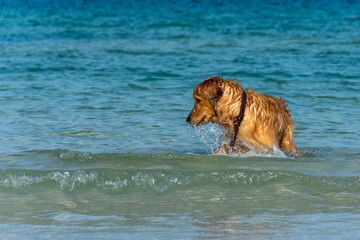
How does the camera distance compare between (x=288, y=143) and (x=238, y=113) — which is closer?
(x=238, y=113)

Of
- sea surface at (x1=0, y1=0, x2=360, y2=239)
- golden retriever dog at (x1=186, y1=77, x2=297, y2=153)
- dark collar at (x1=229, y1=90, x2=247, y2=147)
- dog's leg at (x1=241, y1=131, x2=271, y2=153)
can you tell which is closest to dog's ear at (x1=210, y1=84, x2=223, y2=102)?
golden retriever dog at (x1=186, y1=77, x2=297, y2=153)

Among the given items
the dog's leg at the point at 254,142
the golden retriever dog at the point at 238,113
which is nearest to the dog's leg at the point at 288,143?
the golden retriever dog at the point at 238,113

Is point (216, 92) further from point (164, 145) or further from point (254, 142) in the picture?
point (164, 145)

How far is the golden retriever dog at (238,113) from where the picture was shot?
26.9 feet

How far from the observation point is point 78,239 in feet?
19.1

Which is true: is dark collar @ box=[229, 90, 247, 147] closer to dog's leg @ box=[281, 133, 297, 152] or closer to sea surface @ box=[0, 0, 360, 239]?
sea surface @ box=[0, 0, 360, 239]

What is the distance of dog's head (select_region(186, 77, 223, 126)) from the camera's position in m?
8.18

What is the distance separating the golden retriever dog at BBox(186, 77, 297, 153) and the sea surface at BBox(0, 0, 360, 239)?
0.34 meters

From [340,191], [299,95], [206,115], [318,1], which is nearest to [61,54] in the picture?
[299,95]

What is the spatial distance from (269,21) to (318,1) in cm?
1492

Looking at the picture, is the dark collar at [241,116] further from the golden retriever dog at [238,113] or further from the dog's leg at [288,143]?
the dog's leg at [288,143]

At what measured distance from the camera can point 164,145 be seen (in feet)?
33.3

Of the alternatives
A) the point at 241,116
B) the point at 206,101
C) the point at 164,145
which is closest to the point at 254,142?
the point at 241,116

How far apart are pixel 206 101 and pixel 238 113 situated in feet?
1.44
